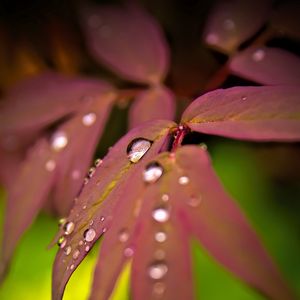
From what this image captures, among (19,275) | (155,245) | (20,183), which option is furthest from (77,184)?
(19,275)

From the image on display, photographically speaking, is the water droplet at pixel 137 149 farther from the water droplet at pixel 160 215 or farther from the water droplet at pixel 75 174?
the water droplet at pixel 75 174

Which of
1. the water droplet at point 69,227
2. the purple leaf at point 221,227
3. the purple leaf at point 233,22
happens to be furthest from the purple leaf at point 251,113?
the purple leaf at point 233,22

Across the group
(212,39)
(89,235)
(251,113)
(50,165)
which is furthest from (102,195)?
(212,39)

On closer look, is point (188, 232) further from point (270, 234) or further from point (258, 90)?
point (270, 234)

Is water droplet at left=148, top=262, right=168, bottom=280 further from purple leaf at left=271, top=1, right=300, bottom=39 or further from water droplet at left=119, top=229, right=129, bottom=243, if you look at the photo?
purple leaf at left=271, top=1, right=300, bottom=39

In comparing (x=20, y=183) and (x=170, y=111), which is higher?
(x=170, y=111)
